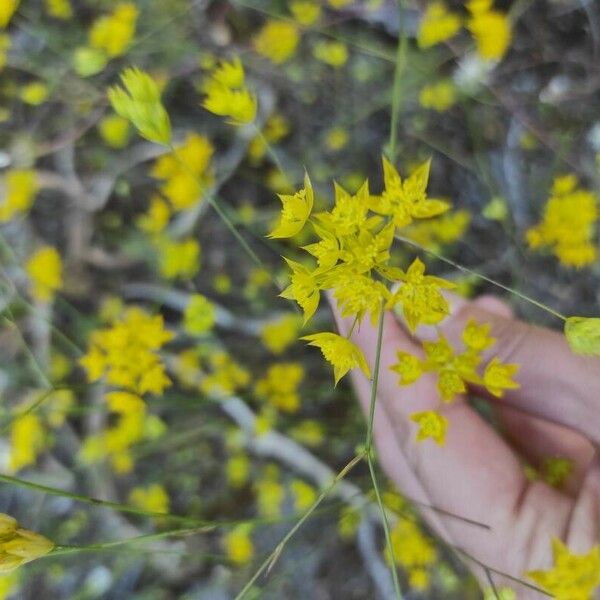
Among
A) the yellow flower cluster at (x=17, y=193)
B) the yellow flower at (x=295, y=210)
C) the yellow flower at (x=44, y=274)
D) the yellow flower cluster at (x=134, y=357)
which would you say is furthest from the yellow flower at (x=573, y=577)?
the yellow flower cluster at (x=17, y=193)

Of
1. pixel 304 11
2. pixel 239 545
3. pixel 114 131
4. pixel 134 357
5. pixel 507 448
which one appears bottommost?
pixel 239 545

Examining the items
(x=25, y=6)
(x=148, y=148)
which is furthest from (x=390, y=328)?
(x=25, y=6)

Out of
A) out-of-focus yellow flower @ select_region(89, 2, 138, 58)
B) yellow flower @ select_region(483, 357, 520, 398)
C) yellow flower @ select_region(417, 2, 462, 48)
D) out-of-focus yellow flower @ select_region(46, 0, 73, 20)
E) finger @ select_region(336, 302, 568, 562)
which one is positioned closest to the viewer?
yellow flower @ select_region(483, 357, 520, 398)

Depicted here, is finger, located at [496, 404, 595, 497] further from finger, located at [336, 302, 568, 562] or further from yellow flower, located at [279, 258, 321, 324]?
yellow flower, located at [279, 258, 321, 324]

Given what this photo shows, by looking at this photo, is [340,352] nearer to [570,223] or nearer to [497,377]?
[497,377]

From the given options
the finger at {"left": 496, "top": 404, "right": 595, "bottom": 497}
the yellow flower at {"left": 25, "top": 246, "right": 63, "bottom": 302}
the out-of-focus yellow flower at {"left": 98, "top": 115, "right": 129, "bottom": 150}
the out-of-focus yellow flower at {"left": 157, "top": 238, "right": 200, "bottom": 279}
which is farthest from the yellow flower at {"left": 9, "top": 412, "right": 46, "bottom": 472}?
the finger at {"left": 496, "top": 404, "right": 595, "bottom": 497}

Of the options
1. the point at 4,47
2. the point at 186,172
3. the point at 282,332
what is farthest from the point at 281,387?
the point at 4,47
